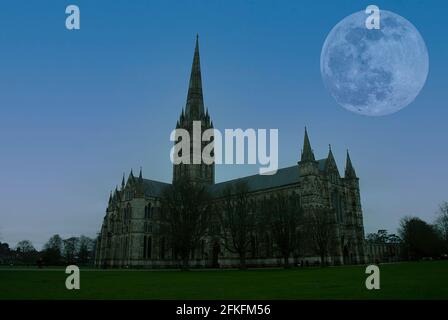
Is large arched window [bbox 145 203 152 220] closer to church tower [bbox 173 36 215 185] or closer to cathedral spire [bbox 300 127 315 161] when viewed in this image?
church tower [bbox 173 36 215 185]

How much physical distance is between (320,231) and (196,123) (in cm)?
5175

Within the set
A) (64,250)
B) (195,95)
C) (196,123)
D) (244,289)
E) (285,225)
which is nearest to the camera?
(244,289)

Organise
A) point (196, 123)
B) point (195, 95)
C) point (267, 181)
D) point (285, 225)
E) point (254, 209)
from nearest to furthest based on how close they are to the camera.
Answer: point (285, 225)
point (254, 209)
point (267, 181)
point (196, 123)
point (195, 95)

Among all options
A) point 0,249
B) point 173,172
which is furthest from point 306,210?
point 0,249

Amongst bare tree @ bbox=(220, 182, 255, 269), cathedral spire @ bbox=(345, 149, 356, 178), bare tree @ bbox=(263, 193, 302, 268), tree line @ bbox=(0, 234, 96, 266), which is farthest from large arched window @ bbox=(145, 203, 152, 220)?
tree line @ bbox=(0, 234, 96, 266)

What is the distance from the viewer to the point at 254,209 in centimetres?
5891

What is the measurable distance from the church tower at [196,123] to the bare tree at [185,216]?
115ft

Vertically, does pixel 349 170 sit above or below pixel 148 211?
above

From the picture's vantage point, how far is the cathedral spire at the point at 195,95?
10155cm

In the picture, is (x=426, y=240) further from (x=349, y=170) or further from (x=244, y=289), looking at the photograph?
(x=244, y=289)

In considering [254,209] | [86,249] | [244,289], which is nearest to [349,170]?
[254,209]
